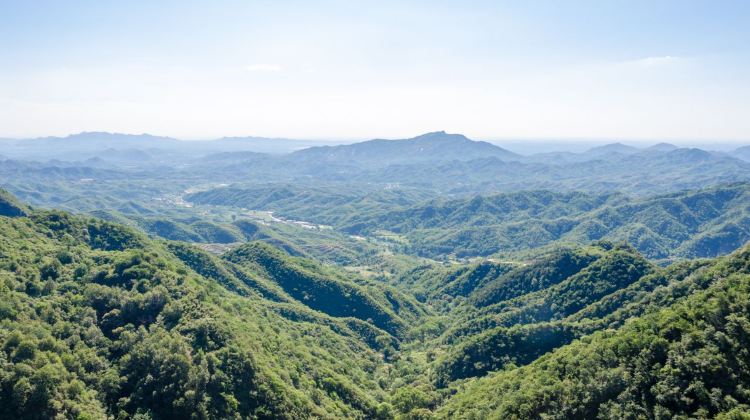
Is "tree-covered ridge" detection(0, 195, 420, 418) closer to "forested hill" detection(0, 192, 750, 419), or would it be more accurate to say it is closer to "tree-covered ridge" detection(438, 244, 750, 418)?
"forested hill" detection(0, 192, 750, 419)

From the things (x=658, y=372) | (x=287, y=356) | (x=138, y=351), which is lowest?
(x=287, y=356)

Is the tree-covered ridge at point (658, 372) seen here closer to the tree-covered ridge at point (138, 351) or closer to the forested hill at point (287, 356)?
the forested hill at point (287, 356)

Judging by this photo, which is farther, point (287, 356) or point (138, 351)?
point (287, 356)

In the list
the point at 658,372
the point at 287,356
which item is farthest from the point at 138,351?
the point at 658,372

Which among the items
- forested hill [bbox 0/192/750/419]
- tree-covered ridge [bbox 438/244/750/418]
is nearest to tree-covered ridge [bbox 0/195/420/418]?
forested hill [bbox 0/192/750/419]

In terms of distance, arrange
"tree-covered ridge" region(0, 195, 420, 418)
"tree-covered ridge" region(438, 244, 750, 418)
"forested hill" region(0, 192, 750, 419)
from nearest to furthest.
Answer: "tree-covered ridge" region(438, 244, 750, 418) → "forested hill" region(0, 192, 750, 419) → "tree-covered ridge" region(0, 195, 420, 418)

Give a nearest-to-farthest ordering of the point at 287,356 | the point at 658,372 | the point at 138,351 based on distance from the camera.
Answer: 1. the point at 658,372
2. the point at 138,351
3. the point at 287,356

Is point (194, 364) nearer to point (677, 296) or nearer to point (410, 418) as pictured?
point (410, 418)

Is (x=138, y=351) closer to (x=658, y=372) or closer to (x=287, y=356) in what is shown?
(x=287, y=356)

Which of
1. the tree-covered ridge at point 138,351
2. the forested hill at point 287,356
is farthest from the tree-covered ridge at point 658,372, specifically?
the tree-covered ridge at point 138,351

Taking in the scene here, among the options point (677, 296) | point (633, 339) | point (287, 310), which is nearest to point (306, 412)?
point (633, 339)

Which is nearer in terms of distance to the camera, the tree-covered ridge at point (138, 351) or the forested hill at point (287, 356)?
the forested hill at point (287, 356)
